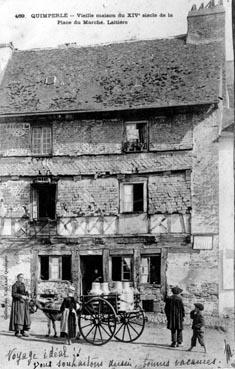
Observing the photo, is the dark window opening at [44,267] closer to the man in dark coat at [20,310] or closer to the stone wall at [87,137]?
the man in dark coat at [20,310]

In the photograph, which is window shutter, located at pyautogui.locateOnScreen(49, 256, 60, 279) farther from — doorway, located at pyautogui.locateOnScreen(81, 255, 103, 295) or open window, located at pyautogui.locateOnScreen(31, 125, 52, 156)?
open window, located at pyautogui.locateOnScreen(31, 125, 52, 156)

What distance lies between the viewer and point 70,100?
8.87m

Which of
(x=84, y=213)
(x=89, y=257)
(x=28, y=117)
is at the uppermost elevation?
(x=28, y=117)

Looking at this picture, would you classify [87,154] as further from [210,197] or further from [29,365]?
[29,365]

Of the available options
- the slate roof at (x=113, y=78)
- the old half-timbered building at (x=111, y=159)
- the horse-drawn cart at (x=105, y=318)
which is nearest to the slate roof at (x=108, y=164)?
the old half-timbered building at (x=111, y=159)

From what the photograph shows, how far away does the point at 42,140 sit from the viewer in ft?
29.9

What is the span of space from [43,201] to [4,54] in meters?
2.28

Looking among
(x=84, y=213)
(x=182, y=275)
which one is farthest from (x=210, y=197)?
(x=84, y=213)

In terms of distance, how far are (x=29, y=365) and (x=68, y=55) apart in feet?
14.9

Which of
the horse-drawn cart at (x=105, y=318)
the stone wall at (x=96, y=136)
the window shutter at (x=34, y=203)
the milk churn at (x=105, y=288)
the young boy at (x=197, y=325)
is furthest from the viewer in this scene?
the window shutter at (x=34, y=203)

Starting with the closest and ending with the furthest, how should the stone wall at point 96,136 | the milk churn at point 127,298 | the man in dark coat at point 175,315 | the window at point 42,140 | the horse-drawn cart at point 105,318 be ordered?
the man in dark coat at point 175,315, the horse-drawn cart at point 105,318, the milk churn at point 127,298, the stone wall at point 96,136, the window at point 42,140

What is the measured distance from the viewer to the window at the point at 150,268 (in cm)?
884

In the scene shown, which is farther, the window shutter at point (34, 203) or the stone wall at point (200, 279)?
the window shutter at point (34, 203)

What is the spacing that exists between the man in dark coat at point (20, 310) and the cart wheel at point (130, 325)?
1.34m
